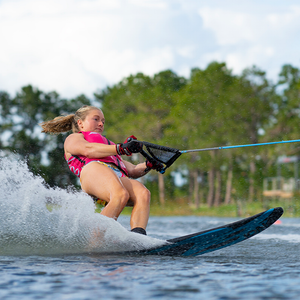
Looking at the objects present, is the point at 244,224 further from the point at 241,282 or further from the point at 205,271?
the point at 241,282

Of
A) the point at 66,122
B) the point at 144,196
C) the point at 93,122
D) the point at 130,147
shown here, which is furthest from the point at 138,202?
the point at 66,122

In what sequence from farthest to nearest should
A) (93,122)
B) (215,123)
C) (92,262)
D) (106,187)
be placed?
(215,123), (93,122), (106,187), (92,262)

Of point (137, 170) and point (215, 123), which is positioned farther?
point (215, 123)

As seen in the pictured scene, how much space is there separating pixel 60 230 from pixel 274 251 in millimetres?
1717

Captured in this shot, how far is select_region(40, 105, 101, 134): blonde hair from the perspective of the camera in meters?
4.01

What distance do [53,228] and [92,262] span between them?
1.92 ft

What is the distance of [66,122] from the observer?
4176 mm

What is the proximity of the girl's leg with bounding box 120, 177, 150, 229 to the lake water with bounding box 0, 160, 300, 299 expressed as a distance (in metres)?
0.23

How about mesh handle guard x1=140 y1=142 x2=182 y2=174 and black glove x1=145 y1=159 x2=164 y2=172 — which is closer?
mesh handle guard x1=140 y1=142 x2=182 y2=174

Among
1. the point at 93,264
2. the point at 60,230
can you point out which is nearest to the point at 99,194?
the point at 60,230

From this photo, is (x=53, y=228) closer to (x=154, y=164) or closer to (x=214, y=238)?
(x=154, y=164)

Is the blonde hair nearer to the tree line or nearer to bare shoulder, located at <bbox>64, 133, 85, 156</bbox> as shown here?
bare shoulder, located at <bbox>64, 133, 85, 156</bbox>

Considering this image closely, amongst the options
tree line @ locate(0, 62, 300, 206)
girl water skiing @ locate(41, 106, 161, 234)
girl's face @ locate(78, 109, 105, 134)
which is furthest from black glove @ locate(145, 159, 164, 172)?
tree line @ locate(0, 62, 300, 206)

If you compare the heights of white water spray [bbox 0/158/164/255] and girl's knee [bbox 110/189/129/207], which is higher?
girl's knee [bbox 110/189/129/207]
